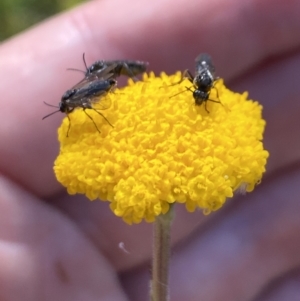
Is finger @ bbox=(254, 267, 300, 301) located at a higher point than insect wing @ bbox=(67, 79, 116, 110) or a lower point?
lower

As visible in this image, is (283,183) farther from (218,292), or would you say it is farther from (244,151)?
(244,151)

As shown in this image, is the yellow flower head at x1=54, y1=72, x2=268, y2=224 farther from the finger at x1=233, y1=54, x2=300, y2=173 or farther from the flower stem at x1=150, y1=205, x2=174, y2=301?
the finger at x1=233, y1=54, x2=300, y2=173

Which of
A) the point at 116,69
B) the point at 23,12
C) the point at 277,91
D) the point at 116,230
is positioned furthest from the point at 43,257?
the point at 23,12

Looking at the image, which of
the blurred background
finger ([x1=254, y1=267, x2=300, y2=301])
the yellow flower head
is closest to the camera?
the yellow flower head

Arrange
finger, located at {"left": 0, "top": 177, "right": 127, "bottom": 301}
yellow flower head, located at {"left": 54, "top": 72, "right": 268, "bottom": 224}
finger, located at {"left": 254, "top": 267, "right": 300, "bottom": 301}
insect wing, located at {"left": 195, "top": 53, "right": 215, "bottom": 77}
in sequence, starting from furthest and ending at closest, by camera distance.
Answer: finger, located at {"left": 254, "top": 267, "right": 300, "bottom": 301}, finger, located at {"left": 0, "top": 177, "right": 127, "bottom": 301}, insect wing, located at {"left": 195, "top": 53, "right": 215, "bottom": 77}, yellow flower head, located at {"left": 54, "top": 72, "right": 268, "bottom": 224}

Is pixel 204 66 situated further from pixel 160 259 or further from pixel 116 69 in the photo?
pixel 160 259

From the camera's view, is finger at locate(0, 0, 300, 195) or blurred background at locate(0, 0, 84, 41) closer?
finger at locate(0, 0, 300, 195)

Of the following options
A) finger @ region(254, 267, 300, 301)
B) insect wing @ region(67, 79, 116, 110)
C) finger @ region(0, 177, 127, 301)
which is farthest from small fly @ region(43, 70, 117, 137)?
finger @ region(254, 267, 300, 301)

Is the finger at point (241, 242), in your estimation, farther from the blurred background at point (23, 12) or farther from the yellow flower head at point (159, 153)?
the blurred background at point (23, 12)
